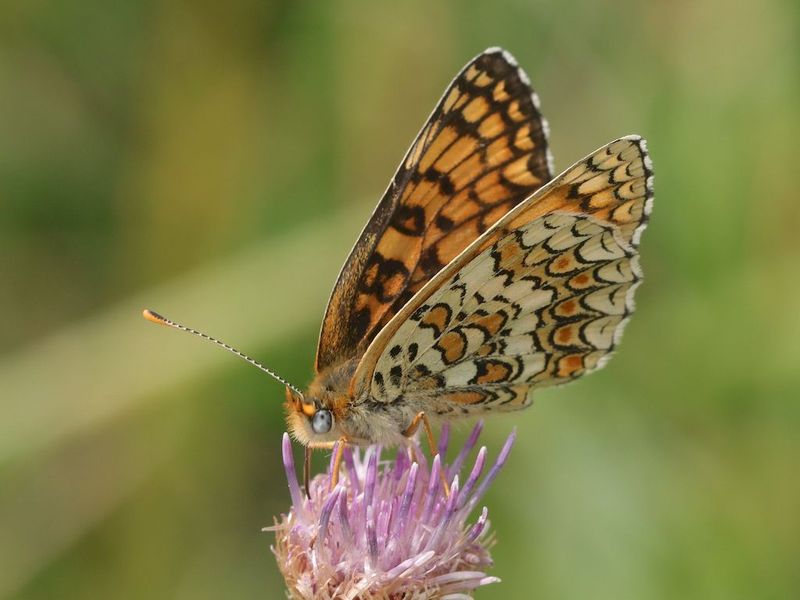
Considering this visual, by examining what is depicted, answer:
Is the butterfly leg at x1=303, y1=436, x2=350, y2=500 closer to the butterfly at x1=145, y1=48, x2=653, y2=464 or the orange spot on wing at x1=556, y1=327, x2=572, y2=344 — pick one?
the butterfly at x1=145, y1=48, x2=653, y2=464

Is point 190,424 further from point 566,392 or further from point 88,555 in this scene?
point 566,392

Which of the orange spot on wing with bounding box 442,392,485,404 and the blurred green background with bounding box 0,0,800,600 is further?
the blurred green background with bounding box 0,0,800,600

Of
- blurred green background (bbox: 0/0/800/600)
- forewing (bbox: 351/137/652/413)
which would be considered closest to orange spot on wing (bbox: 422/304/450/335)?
forewing (bbox: 351/137/652/413)

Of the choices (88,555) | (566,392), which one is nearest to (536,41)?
(566,392)

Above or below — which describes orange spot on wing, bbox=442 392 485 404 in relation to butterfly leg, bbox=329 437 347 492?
below

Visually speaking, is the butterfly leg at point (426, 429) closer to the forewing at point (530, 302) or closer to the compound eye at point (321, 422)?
the forewing at point (530, 302)

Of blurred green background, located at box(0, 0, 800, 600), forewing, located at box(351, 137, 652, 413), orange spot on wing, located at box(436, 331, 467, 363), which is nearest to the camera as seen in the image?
forewing, located at box(351, 137, 652, 413)

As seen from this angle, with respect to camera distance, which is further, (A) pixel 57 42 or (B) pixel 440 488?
(A) pixel 57 42

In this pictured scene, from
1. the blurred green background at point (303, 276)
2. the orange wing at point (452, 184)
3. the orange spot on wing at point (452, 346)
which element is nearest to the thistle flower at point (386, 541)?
the orange spot on wing at point (452, 346)
